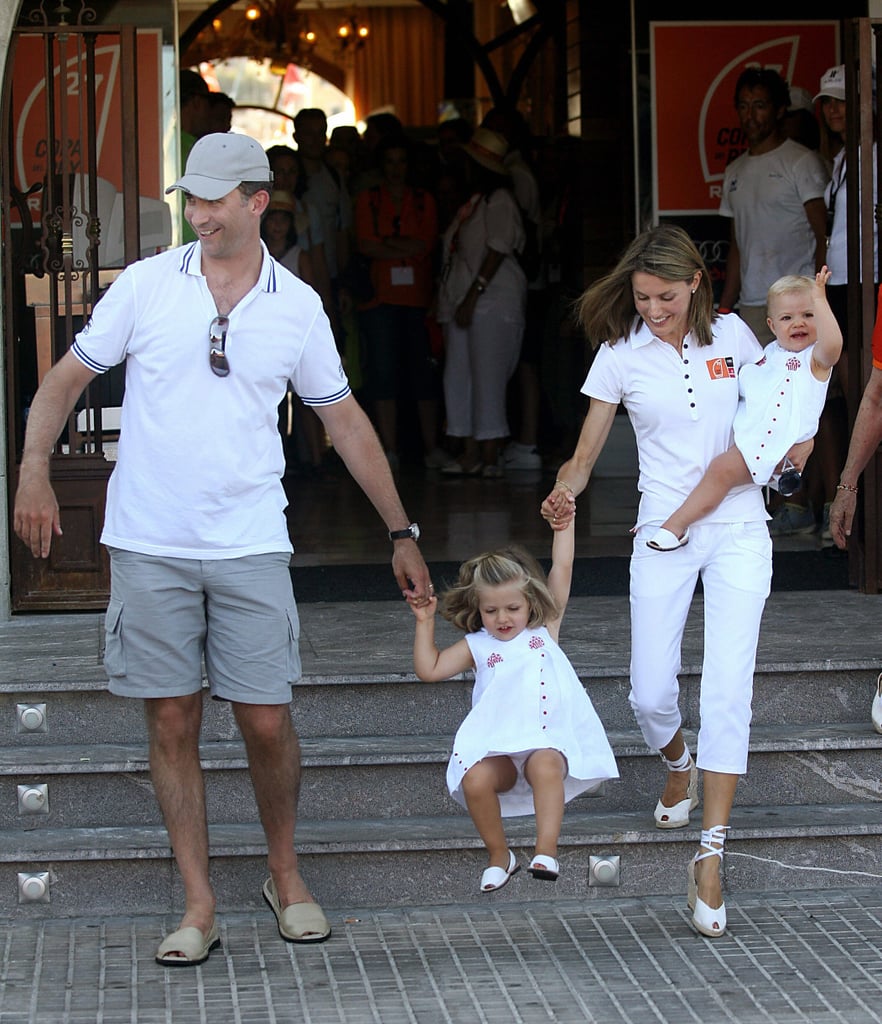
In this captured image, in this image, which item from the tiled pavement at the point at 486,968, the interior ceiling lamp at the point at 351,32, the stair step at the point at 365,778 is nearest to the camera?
the tiled pavement at the point at 486,968

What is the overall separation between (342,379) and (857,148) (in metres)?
3.01

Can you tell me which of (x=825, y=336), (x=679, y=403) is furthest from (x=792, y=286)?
(x=679, y=403)

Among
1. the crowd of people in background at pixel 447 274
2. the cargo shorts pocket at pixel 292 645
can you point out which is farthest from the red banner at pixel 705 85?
the cargo shorts pocket at pixel 292 645

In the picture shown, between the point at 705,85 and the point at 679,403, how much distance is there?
4.95 m

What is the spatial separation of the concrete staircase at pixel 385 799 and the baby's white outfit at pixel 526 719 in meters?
0.40

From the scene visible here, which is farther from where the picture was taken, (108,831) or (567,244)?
(567,244)

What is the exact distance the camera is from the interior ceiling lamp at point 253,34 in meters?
17.8

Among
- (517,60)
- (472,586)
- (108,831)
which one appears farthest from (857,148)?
(517,60)

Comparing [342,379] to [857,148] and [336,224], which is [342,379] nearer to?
[857,148]

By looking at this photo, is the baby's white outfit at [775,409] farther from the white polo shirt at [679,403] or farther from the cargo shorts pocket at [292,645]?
the cargo shorts pocket at [292,645]

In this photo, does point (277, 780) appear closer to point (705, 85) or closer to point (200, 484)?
point (200, 484)

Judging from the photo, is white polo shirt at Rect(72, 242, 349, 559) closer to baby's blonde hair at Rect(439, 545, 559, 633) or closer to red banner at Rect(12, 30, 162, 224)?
baby's blonde hair at Rect(439, 545, 559, 633)

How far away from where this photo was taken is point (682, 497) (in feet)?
15.6

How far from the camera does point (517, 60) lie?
46.6ft
